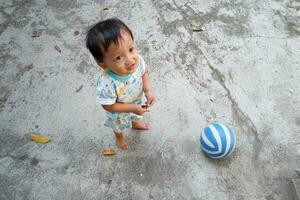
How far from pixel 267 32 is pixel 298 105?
1.05 m

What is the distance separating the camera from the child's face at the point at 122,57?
6.17 feet

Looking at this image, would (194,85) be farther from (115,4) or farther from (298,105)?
(115,4)

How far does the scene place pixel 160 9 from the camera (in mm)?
3842

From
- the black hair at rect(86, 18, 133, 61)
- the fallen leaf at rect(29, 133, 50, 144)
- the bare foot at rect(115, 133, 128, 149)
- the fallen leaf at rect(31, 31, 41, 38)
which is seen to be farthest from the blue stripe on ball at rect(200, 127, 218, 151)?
the fallen leaf at rect(31, 31, 41, 38)

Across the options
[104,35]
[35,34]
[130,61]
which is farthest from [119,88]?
[35,34]

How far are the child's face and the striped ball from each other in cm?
88

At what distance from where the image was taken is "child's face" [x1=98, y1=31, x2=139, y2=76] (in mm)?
1881

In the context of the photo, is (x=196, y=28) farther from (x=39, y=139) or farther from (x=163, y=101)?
(x=39, y=139)

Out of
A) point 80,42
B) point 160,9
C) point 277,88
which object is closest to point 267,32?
point 277,88

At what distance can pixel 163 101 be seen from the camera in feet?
9.98

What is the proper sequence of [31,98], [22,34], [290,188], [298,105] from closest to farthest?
[290,188] → [298,105] → [31,98] → [22,34]

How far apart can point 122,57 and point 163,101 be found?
1184mm

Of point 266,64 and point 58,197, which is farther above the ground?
point 266,64

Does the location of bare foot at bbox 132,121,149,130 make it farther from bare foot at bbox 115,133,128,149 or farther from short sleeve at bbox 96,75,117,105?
short sleeve at bbox 96,75,117,105
